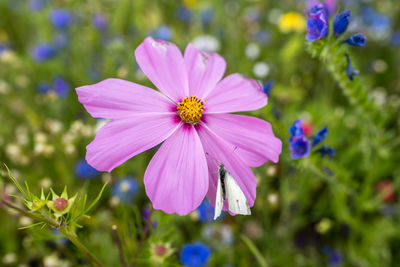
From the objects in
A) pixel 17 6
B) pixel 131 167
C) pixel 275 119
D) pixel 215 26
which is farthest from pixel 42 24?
pixel 275 119

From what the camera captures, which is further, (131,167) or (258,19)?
(258,19)

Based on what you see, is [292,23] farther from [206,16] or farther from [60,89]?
[60,89]

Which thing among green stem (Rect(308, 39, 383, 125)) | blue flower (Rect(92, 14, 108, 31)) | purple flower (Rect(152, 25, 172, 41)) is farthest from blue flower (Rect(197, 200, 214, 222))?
blue flower (Rect(92, 14, 108, 31))

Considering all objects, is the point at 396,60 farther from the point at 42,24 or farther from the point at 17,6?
the point at 17,6

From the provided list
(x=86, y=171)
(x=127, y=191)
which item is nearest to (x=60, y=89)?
(x=86, y=171)

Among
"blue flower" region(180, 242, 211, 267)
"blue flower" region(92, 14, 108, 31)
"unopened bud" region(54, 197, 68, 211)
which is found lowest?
"blue flower" region(180, 242, 211, 267)

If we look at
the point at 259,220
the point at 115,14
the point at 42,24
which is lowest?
the point at 259,220

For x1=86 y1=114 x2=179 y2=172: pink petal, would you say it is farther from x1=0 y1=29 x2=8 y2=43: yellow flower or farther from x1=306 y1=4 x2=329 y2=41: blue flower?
x1=0 y1=29 x2=8 y2=43: yellow flower

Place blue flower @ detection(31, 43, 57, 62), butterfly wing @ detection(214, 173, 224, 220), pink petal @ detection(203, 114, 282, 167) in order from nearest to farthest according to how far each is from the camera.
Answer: butterfly wing @ detection(214, 173, 224, 220)
pink petal @ detection(203, 114, 282, 167)
blue flower @ detection(31, 43, 57, 62)
